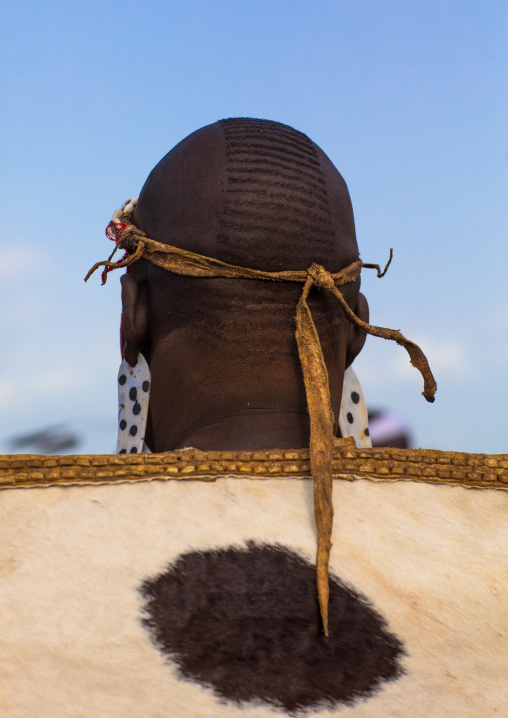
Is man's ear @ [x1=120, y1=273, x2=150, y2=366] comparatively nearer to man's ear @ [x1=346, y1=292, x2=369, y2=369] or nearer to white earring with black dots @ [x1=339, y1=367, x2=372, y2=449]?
man's ear @ [x1=346, y1=292, x2=369, y2=369]

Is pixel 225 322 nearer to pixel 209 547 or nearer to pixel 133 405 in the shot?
pixel 209 547

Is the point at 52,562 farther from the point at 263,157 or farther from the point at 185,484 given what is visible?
the point at 263,157

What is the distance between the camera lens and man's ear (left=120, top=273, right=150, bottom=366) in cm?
215

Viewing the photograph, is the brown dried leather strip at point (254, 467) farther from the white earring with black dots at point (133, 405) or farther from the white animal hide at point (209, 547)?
the white earring with black dots at point (133, 405)

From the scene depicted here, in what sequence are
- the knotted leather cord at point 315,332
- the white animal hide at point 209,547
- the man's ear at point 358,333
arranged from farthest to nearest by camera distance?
the man's ear at point 358,333 < the knotted leather cord at point 315,332 < the white animal hide at point 209,547

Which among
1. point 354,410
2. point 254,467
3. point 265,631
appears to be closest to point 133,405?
point 354,410

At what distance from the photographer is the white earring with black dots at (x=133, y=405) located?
8.79 ft

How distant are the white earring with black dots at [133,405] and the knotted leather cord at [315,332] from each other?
0.55m

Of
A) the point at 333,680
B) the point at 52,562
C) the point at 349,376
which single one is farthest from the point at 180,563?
the point at 349,376

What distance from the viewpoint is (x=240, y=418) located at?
1.95 m

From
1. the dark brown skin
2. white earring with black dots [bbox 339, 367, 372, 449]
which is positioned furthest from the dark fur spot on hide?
white earring with black dots [bbox 339, 367, 372, 449]

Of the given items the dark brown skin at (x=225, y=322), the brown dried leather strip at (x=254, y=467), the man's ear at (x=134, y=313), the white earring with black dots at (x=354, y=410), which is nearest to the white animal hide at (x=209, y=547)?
the brown dried leather strip at (x=254, y=467)

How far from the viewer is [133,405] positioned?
2.79m

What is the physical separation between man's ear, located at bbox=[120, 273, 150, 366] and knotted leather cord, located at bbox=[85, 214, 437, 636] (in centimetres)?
8
